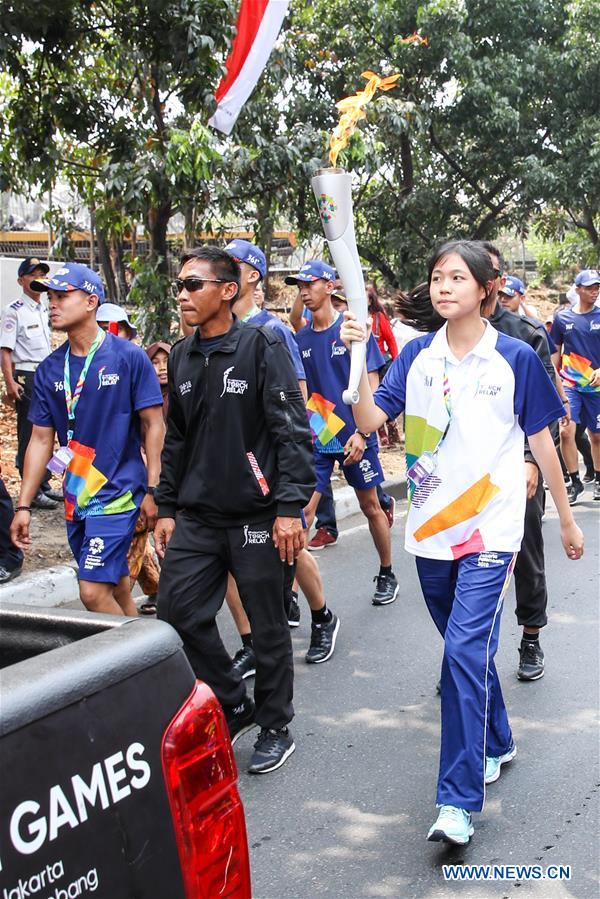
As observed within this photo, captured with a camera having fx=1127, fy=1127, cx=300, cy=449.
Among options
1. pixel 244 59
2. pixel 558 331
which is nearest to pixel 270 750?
pixel 244 59

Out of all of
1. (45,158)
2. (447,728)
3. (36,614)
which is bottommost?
(447,728)

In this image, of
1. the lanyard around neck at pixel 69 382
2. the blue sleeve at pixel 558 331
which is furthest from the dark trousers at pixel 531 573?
the blue sleeve at pixel 558 331

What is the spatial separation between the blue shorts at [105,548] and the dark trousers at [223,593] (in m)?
0.53

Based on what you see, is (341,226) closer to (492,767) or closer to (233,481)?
(233,481)

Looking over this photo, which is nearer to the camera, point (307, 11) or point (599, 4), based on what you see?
point (307, 11)

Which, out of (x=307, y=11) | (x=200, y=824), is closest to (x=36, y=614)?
(x=200, y=824)

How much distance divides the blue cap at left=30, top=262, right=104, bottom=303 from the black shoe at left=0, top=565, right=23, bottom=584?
101 inches

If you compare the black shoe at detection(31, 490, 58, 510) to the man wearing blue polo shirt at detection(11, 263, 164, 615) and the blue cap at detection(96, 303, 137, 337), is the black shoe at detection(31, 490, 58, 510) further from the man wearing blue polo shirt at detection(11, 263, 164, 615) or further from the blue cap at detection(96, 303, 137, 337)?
the man wearing blue polo shirt at detection(11, 263, 164, 615)

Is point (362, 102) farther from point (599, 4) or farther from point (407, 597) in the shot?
point (599, 4)

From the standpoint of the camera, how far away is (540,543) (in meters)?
5.59

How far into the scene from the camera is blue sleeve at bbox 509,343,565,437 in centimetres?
414

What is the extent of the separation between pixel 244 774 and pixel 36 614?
2623 millimetres

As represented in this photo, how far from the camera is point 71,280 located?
515 centimetres

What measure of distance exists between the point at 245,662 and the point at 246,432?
1.67m
